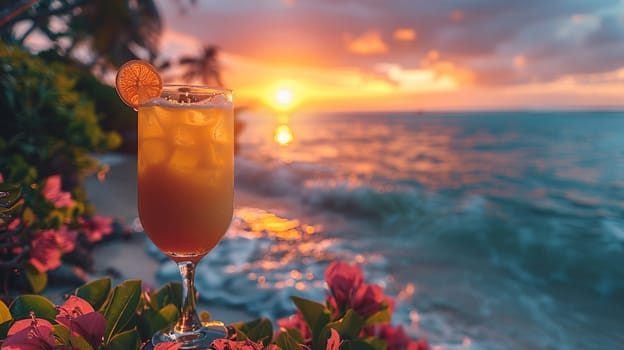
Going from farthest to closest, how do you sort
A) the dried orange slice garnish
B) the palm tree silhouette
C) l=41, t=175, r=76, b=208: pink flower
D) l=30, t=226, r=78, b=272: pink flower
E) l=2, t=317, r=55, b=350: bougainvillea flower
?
the palm tree silhouette < l=41, t=175, r=76, b=208: pink flower < l=30, t=226, r=78, b=272: pink flower < the dried orange slice garnish < l=2, t=317, r=55, b=350: bougainvillea flower

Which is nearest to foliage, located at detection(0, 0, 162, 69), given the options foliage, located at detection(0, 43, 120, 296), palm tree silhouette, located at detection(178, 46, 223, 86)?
foliage, located at detection(0, 43, 120, 296)

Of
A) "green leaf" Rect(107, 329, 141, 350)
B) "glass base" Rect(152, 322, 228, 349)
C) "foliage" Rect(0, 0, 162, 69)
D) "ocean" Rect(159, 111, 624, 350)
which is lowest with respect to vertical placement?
"ocean" Rect(159, 111, 624, 350)

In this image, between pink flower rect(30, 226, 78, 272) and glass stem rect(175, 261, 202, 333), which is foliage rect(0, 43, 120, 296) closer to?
pink flower rect(30, 226, 78, 272)

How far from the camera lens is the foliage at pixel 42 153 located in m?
1.96

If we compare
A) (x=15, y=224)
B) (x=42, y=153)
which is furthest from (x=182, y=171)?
(x=42, y=153)

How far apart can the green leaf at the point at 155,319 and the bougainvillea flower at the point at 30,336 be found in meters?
0.38

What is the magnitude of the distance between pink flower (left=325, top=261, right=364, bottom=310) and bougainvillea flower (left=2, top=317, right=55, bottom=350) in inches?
31.0

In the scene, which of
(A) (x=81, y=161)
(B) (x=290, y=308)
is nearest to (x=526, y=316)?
(B) (x=290, y=308)

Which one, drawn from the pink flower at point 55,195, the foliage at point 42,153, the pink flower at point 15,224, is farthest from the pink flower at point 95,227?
the pink flower at point 15,224

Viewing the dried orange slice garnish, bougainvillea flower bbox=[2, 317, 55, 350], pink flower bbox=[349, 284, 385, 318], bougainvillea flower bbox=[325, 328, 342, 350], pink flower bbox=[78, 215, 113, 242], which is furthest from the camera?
pink flower bbox=[78, 215, 113, 242]

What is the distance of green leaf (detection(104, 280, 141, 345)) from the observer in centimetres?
117

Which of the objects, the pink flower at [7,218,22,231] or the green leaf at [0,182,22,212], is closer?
the green leaf at [0,182,22,212]

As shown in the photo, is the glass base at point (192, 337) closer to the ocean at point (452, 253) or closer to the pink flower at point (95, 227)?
the pink flower at point (95, 227)

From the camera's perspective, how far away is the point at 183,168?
62.2 inches
